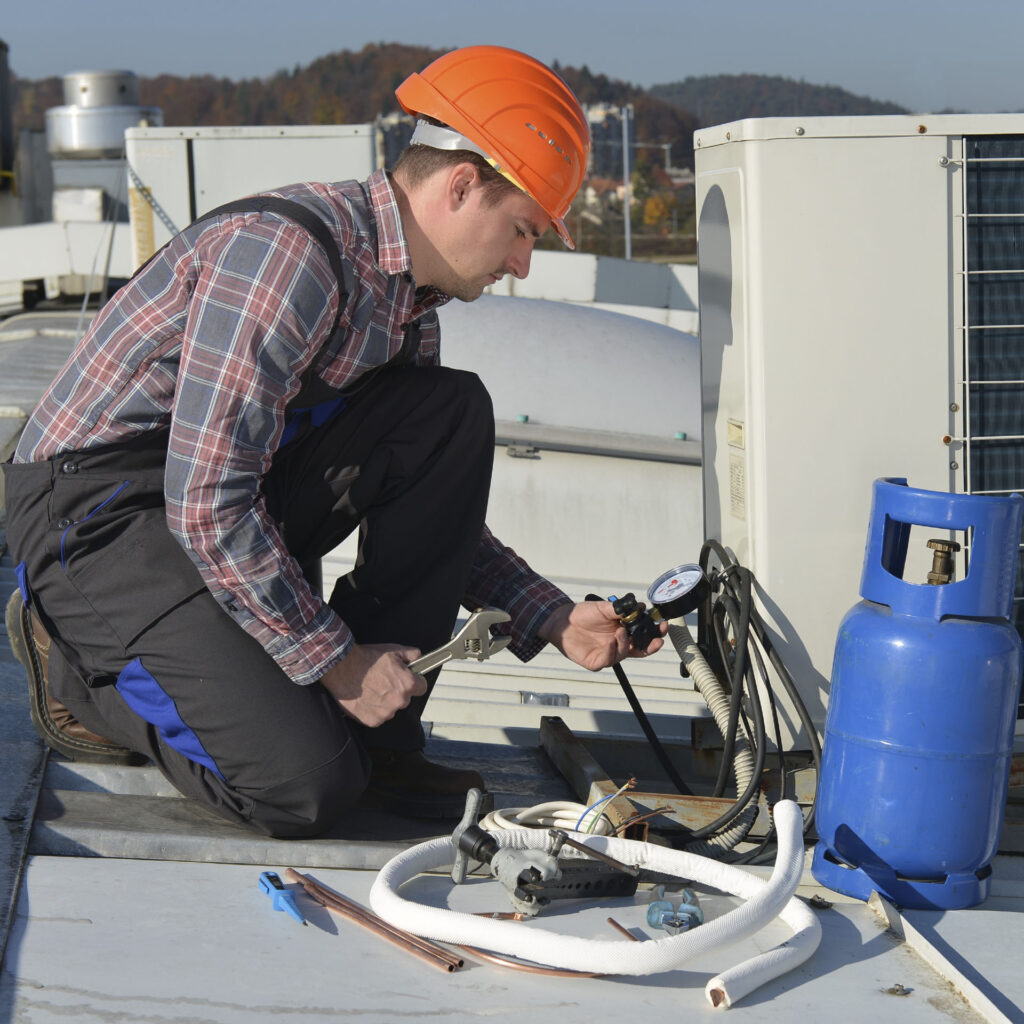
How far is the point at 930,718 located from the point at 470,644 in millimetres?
742

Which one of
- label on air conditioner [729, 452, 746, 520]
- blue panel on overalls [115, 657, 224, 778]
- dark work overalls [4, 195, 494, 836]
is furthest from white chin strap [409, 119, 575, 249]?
blue panel on overalls [115, 657, 224, 778]

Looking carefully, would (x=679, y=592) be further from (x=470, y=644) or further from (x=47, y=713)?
(x=47, y=713)

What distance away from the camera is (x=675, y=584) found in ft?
7.79

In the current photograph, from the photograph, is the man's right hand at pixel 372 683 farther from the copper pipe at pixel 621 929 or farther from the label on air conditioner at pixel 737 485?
the label on air conditioner at pixel 737 485

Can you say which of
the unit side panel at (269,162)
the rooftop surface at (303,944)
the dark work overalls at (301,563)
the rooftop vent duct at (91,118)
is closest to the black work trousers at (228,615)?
the dark work overalls at (301,563)

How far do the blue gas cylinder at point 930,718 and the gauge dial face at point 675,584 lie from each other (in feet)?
1.24

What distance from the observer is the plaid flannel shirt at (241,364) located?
1.88 m

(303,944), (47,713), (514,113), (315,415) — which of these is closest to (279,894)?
(303,944)

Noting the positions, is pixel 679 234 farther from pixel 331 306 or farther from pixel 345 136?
pixel 331 306

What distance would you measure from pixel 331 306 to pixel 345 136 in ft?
21.8

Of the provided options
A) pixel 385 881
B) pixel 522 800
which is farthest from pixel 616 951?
pixel 522 800

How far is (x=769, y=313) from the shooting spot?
2.33m

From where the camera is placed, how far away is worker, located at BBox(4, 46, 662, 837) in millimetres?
1901

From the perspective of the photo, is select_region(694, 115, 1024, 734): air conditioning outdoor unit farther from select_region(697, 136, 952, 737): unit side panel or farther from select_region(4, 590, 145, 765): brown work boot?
select_region(4, 590, 145, 765): brown work boot
